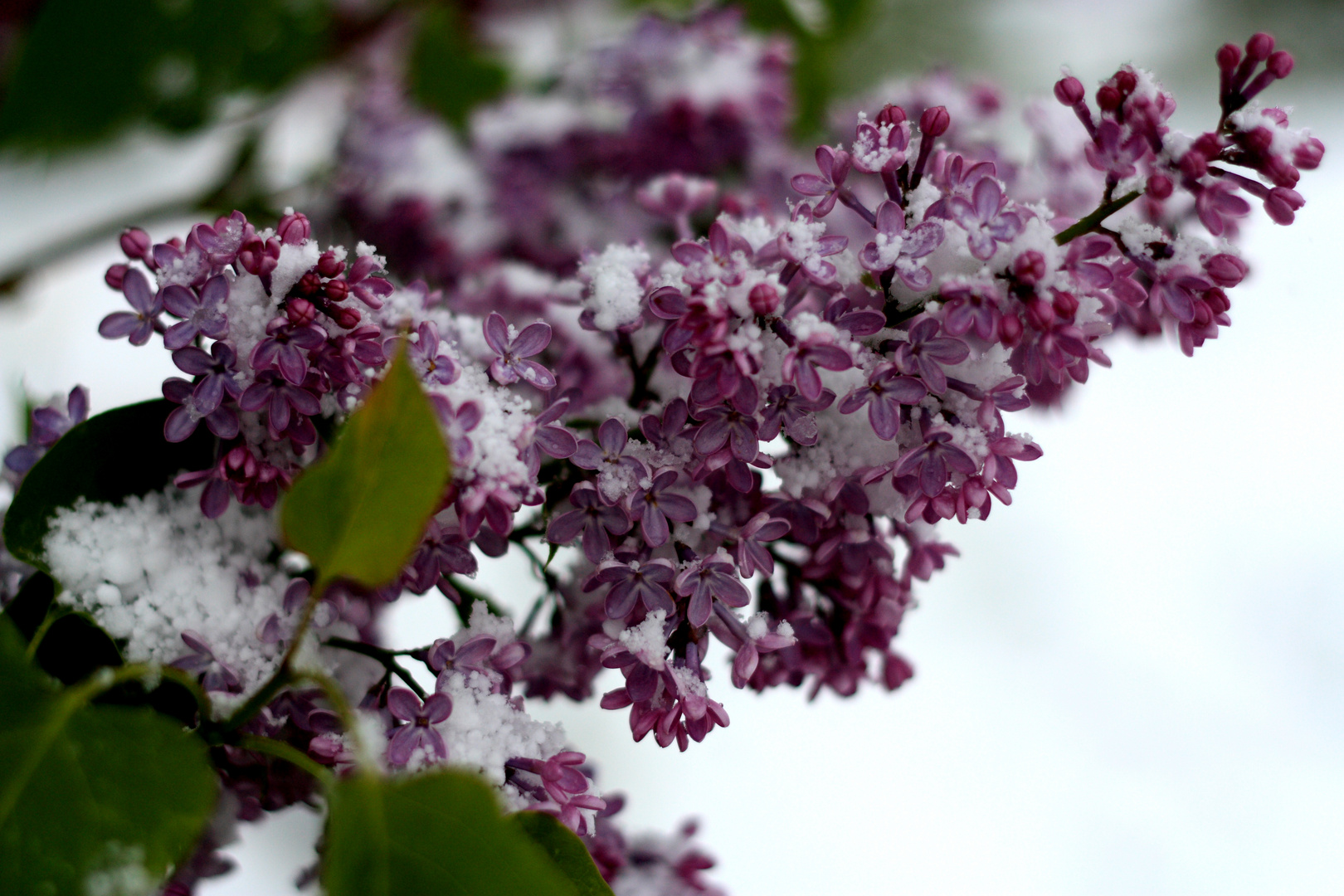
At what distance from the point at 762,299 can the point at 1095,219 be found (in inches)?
4.0

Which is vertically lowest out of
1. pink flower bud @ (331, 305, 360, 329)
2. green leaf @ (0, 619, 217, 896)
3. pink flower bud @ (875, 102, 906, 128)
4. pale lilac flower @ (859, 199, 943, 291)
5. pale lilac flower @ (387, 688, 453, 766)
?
green leaf @ (0, 619, 217, 896)

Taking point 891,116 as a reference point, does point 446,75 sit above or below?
above

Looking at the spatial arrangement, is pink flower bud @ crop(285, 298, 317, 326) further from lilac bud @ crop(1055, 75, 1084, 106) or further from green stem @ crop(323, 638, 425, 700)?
lilac bud @ crop(1055, 75, 1084, 106)

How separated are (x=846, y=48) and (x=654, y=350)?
0.69 meters

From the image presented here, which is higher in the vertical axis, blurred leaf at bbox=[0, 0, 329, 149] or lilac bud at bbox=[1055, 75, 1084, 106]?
blurred leaf at bbox=[0, 0, 329, 149]

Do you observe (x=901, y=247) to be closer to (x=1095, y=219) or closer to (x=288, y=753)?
(x=1095, y=219)

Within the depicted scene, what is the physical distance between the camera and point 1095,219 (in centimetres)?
30

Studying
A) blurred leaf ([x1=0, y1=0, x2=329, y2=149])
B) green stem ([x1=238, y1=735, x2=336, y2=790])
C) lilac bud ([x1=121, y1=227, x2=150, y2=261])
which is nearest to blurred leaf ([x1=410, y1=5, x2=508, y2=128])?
blurred leaf ([x1=0, y1=0, x2=329, y2=149])

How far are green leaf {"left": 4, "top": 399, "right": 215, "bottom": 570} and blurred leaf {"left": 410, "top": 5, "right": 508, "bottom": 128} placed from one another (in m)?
0.52

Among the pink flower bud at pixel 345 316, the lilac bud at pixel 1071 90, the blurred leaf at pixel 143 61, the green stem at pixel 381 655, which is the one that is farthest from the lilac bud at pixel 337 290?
the blurred leaf at pixel 143 61

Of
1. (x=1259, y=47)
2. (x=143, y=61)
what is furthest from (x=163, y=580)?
(x=143, y=61)

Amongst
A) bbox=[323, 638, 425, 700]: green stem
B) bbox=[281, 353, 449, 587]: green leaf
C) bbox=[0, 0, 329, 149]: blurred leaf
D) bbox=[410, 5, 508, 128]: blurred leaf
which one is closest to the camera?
bbox=[281, 353, 449, 587]: green leaf

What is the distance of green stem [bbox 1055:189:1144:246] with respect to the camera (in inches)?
11.5

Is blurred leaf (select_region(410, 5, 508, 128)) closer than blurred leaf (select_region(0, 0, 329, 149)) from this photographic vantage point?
No
